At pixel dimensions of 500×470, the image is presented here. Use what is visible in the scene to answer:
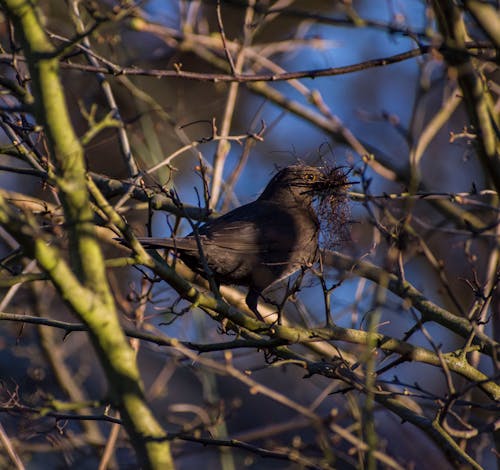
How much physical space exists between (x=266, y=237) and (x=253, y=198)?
126 centimetres

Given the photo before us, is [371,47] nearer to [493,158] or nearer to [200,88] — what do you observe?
[200,88]

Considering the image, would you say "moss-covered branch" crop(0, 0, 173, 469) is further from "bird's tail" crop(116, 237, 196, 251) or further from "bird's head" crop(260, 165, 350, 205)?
"bird's head" crop(260, 165, 350, 205)

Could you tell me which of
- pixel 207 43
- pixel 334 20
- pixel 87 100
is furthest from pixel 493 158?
pixel 87 100

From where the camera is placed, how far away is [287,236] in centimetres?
495

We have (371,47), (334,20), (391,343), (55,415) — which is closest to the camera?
(55,415)

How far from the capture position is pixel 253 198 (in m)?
6.15

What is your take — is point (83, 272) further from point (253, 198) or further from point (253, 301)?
point (253, 198)

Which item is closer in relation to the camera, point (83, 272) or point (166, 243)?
point (83, 272)

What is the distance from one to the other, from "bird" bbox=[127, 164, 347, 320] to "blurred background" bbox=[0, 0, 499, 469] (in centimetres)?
24

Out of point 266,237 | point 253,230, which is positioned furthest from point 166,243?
point 266,237

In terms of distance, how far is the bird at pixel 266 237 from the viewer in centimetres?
466

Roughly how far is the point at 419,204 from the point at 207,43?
438cm

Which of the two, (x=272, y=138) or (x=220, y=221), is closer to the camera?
(x=220, y=221)

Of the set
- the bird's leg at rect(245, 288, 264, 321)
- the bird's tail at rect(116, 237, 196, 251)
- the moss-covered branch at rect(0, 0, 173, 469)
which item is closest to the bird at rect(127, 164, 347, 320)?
the bird's leg at rect(245, 288, 264, 321)
